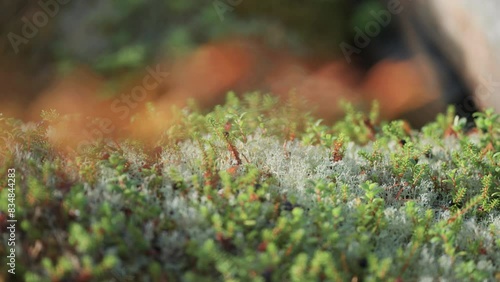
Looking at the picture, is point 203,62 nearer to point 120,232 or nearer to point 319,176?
point 319,176

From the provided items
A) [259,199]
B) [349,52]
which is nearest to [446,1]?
[349,52]

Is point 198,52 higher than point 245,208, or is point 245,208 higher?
point 198,52

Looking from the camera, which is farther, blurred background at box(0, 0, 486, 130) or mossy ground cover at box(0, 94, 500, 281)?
blurred background at box(0, 0, 486, 130)

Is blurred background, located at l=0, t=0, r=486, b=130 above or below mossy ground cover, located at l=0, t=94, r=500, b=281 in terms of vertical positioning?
above

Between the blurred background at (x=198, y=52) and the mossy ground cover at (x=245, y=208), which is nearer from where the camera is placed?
the mossy ground cover at (x=245, y=208)
